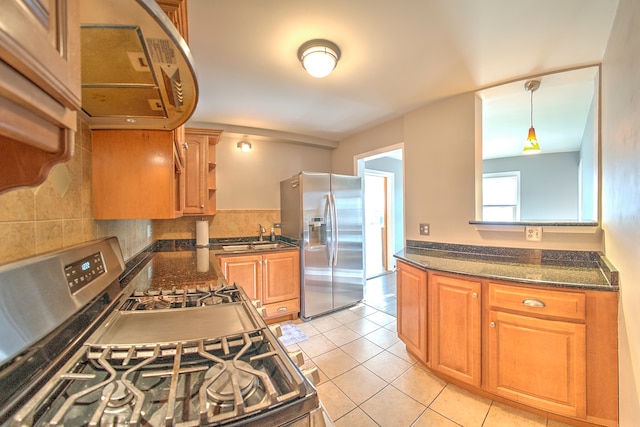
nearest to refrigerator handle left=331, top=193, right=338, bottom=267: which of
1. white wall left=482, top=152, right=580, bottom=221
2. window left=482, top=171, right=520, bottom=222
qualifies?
window left=482, top=171, right=520, bottom=222

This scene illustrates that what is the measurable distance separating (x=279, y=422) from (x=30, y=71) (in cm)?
61

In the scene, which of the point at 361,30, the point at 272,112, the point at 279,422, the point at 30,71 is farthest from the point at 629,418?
the point at 272,112

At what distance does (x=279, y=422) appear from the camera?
438 millimetres

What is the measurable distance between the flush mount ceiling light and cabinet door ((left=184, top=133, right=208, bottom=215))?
1647 mm

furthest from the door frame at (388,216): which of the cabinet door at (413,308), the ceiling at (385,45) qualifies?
the cabinet door at (413,308)

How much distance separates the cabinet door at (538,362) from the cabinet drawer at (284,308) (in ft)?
6.31

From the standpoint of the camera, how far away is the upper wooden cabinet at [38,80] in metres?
0.26

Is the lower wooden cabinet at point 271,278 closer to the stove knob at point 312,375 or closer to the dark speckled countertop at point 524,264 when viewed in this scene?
the dark speckled countertop at point 524,264

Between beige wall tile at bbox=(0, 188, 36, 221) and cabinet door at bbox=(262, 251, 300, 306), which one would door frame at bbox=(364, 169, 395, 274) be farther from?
beige wall tile at bbox=(0, 188, 36, 221)

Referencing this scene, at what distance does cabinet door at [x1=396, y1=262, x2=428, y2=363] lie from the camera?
1.92 meters

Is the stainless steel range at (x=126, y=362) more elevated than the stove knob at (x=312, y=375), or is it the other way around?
the stainless steel range at (x=126, y=362)

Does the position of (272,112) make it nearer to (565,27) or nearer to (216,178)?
(216,178)

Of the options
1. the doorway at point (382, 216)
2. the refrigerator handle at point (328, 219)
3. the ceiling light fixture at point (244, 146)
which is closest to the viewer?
the refrigerator handle at point (328, 219)

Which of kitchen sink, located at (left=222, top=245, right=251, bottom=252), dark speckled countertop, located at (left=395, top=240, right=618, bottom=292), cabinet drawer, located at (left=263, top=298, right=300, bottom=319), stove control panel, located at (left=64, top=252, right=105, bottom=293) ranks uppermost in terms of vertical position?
stove control panel, located at (left=64, top=252, right=105, bottom=293)
